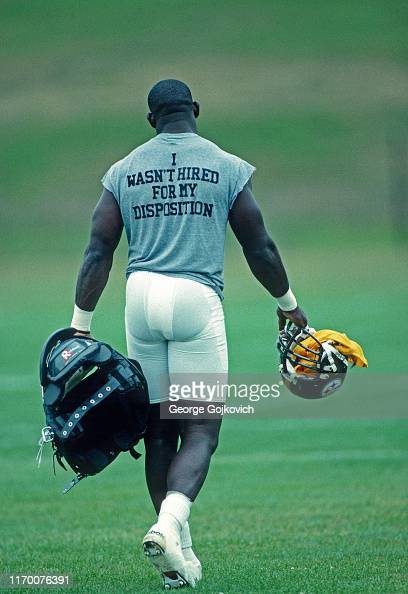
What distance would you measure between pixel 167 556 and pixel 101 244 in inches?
52.6

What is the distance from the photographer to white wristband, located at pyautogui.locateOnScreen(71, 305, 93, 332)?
5301 millimetres

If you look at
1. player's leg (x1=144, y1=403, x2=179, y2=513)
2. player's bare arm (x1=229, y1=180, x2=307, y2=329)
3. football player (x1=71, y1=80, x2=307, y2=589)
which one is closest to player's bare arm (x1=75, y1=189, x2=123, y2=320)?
football player (x1=71, y1=80, x2=307, y2=589)

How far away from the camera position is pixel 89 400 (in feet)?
16.8

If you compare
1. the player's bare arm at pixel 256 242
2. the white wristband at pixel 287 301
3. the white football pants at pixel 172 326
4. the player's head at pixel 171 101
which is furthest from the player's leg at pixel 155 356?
the player's head at pixel 171 101

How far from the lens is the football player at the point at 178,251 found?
5102mm

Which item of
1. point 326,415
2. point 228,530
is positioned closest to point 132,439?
point 228,530

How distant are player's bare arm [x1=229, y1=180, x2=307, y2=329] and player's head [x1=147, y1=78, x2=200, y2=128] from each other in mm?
432

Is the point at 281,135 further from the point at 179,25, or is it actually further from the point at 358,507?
the point at 358,507

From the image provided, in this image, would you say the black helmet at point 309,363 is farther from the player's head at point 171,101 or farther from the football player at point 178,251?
the player's head at point 171,101

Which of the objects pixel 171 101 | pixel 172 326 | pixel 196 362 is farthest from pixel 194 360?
pixel 171 101

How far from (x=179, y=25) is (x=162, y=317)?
24458mm

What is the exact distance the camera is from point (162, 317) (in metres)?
5.08

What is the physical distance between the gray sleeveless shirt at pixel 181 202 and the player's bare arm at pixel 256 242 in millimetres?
46

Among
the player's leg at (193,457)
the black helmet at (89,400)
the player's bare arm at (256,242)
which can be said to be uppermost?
the player's bare arm at (256,242)
